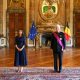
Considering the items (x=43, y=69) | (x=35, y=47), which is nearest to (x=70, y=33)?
(x=35, y=47)

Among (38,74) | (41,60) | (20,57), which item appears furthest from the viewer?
(41,60)

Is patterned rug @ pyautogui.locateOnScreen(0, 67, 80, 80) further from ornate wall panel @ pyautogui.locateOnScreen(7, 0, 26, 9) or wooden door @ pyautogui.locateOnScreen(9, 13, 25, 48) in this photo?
ornate wall panel @ pyautogui.locateOnScreen(7, 0, 26, 9)

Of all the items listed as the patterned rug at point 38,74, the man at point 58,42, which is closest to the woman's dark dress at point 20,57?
the patterned rug at point 38,74

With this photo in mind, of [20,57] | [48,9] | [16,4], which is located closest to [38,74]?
[20,57]

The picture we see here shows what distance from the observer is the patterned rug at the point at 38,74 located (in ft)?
39.9

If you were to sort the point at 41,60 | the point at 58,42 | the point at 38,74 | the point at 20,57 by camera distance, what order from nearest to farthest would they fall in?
the point at 38,74 → the point at 58,42 → the point at 20,57 → the point at 41,60

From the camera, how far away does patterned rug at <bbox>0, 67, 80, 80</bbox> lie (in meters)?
12.2

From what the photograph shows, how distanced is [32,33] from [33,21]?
1.47m

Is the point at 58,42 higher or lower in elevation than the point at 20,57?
higher

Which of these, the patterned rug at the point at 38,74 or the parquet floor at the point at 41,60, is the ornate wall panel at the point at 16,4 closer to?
the parquet floor at the point at 41,60

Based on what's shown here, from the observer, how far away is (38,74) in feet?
41.1

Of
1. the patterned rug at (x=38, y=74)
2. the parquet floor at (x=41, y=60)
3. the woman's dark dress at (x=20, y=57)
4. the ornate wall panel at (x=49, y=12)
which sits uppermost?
the ornate wall panel at (x=49, y=12)

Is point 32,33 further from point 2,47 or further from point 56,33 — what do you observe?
point 56,33

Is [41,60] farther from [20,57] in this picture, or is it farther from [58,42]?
[58,42]
